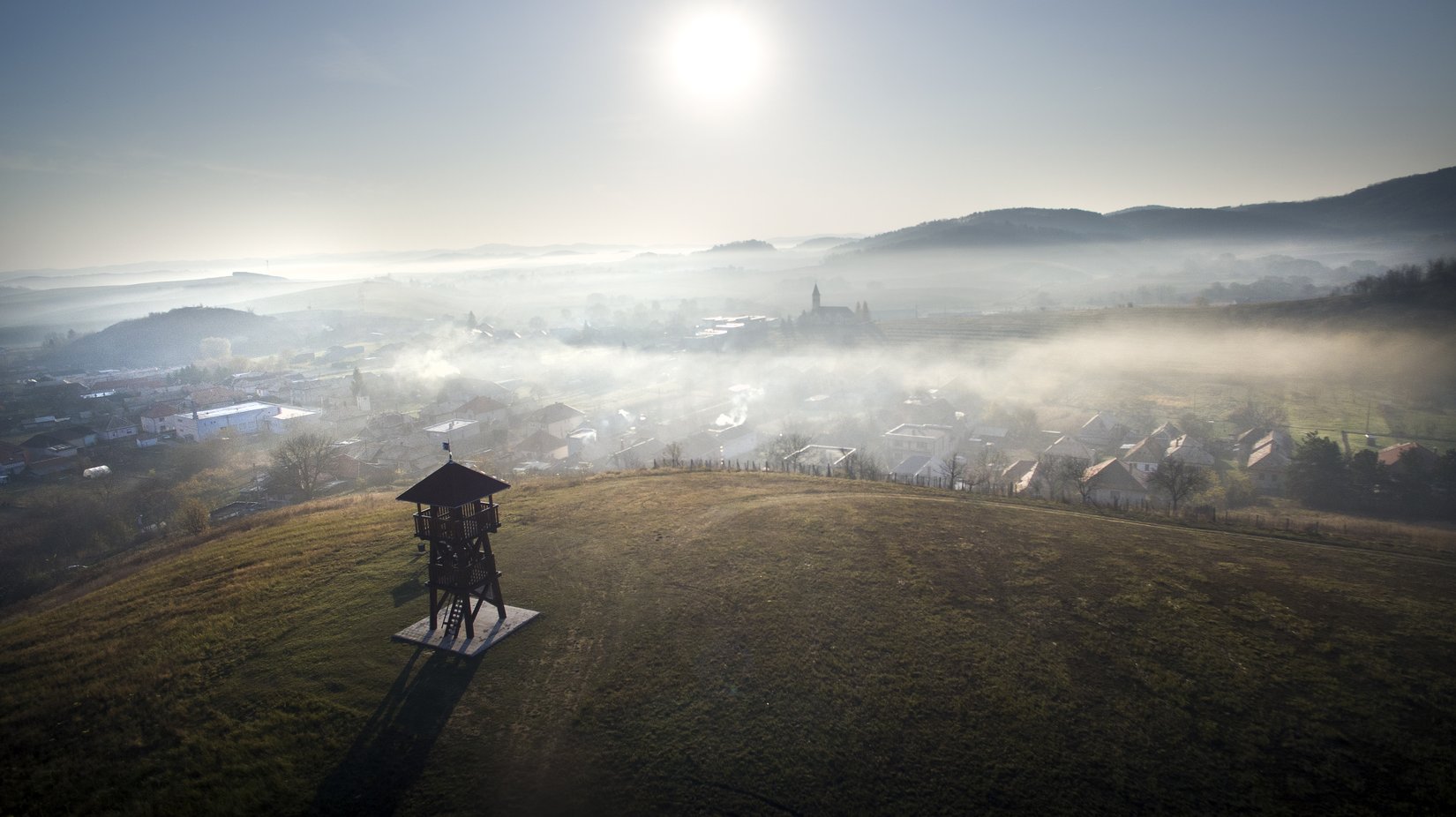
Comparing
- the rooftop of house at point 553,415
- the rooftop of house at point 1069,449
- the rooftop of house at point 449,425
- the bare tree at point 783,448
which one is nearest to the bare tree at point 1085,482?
the rooftop of house at point 1069,449

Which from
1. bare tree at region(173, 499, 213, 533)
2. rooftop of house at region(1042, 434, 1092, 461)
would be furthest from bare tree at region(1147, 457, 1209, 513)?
bare tree at region(173, 499, 213, 533)

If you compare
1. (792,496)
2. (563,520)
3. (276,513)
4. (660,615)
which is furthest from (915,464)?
(276,513)

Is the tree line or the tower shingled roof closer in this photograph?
the tower shingled roof

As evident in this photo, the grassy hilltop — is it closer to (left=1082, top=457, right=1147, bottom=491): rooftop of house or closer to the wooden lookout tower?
the wooden lookout tower

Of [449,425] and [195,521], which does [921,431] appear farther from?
[195,521]

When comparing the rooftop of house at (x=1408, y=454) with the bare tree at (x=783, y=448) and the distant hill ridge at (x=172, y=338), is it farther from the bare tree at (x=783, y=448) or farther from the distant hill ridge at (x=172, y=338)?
the distant hill ridge at (x=172, y=338)

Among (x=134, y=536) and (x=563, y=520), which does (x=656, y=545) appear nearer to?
(x=563, y=520)
